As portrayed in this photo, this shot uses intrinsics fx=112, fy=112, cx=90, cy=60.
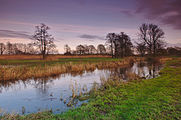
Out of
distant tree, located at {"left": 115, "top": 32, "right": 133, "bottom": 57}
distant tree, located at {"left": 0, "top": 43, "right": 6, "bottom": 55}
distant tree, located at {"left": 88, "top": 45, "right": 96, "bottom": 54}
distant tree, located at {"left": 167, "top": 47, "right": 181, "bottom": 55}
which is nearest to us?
distant tree, located at {"left": 115, "top": 32, "right": 133, "bottom": 57}

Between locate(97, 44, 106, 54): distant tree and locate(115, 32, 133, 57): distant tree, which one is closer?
locate(115, 32, 133, 57): distant tree

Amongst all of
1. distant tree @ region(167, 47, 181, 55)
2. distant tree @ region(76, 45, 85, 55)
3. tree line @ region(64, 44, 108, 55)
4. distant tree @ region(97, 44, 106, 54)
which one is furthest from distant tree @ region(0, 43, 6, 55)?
distant tree @ region(167, 47, 181, 55)

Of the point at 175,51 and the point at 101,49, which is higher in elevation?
the point at 101,49

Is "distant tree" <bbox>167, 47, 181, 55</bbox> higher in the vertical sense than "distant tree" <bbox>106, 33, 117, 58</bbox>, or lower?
lower

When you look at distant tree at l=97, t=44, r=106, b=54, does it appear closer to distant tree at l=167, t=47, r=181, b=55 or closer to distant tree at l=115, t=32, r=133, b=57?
distant tree at l=115, t=32, r=133, b=57

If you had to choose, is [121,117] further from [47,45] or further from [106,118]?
[47,45]

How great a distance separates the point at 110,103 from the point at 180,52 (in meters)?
73.0

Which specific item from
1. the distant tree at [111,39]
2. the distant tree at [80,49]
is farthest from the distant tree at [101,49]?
the distant tree at [111,39]

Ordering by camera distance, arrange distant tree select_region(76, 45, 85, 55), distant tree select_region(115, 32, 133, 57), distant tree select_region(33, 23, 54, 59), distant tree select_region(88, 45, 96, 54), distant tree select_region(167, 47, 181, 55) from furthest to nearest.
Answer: distant tree select_region(88, 45, 96, 54)
distant tree select_region(76, 45, 85, 55)
distant tree select_region(167, 47, 181, 55)
distant tree select_region(115, 32, 133, 57)
distant tree select_region(33, 23, 54, 59)

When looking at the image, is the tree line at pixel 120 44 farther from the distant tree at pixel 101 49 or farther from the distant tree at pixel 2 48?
the distant tree at pixel 101 49

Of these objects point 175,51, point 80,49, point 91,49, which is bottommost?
point 175,51

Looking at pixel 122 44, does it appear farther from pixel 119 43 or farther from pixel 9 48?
pixel 9 48

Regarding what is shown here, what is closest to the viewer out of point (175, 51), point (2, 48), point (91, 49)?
point (2, 48)

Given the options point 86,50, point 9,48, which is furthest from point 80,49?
point 9,48
